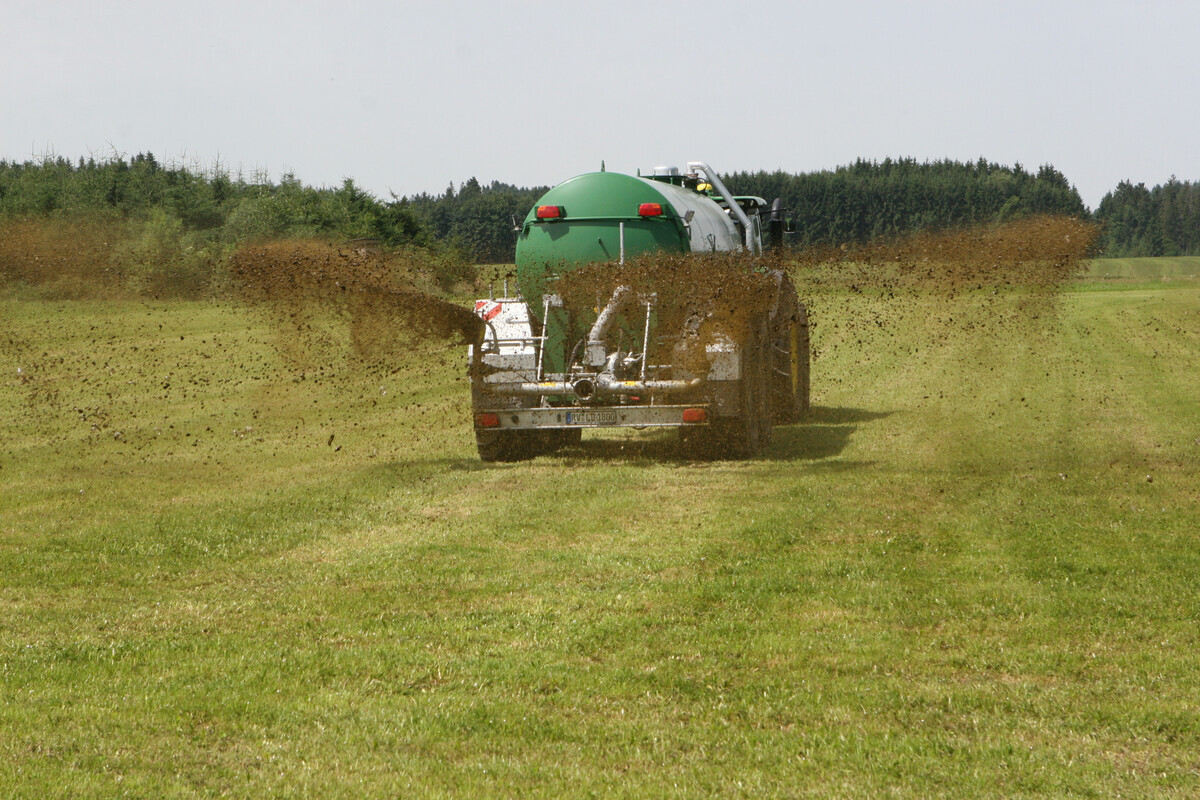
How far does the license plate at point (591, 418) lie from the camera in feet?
42.2

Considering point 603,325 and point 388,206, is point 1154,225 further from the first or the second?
point 603,325

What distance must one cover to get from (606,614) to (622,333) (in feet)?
21.6

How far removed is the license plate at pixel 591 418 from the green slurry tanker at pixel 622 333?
0.01 m

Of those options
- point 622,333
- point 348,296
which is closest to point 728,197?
point 622,333

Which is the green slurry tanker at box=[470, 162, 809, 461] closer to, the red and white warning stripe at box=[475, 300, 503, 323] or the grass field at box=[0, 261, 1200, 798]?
the red and white warning stripe at box=[475, 300, 503, 323]

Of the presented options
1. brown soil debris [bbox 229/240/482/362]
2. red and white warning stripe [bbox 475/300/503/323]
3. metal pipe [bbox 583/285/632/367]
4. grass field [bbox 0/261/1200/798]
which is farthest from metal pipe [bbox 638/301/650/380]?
brown soil debris [bbox 229/240/482/362]

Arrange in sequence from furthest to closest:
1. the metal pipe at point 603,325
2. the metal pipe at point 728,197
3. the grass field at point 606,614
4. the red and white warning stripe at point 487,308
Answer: the metal pipe at point 728,197 < the red and white warning stripe at point 487,308 < the metal pipe at point 603,325 < the grass field at point 606,614

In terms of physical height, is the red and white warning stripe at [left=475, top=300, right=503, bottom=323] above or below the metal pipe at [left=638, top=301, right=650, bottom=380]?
above

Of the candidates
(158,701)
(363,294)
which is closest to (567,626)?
(158,701)

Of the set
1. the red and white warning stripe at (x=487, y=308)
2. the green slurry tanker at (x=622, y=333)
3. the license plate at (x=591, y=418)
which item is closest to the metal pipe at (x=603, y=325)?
the green slurry tanker at (x=622, y=333)

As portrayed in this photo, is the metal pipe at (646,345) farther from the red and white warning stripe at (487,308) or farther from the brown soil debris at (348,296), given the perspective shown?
the brown soil debris at (348,296)

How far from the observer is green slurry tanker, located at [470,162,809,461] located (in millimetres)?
12961

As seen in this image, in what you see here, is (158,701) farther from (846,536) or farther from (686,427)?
(686,427)

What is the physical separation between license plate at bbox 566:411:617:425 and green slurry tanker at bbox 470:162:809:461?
0.04 ft
